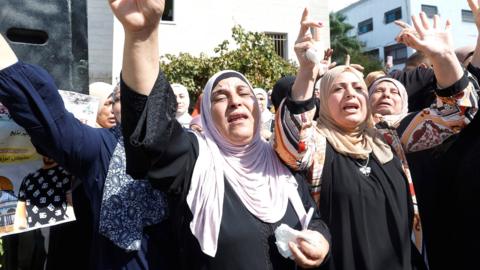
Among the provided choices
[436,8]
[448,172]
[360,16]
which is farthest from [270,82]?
[360,16]

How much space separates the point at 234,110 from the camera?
1.91 m

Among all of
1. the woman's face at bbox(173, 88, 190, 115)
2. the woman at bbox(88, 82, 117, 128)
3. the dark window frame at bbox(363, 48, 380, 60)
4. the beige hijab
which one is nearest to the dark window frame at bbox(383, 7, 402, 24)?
the dark window frame at bbox(363, 48, 380, 60)

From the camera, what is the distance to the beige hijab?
2.08 m

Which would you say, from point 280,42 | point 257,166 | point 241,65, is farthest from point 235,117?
point 280,42

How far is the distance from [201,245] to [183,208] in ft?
0.57

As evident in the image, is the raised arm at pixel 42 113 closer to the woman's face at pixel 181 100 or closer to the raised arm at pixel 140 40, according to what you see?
the raised arm at pixel 140 40

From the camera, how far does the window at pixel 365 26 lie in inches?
1652

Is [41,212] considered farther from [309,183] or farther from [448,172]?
[448,172]

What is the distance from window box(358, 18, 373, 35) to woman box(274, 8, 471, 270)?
140 ft

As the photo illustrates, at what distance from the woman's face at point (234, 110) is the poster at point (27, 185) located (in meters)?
0.68

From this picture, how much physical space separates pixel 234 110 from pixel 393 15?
39515 millimetres

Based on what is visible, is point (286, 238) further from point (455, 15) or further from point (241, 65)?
point (455, 15)

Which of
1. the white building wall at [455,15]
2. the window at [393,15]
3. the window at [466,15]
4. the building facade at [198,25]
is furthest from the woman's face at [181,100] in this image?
the window at [466,15]

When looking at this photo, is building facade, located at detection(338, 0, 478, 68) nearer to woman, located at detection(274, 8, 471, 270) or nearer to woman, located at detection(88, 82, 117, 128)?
woman, located at detection(88, 82, 117, 128)
